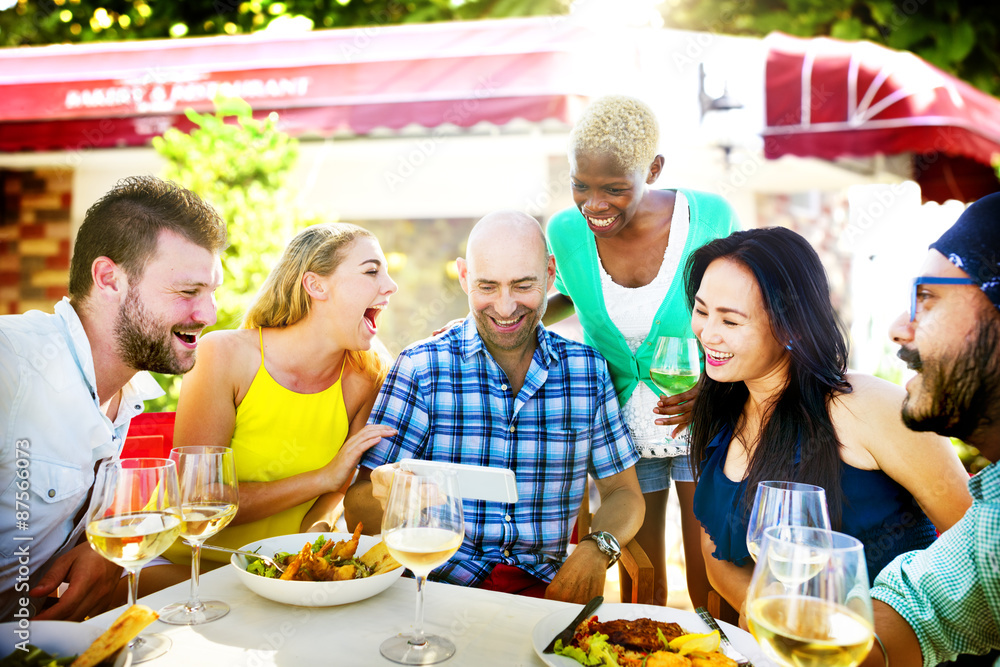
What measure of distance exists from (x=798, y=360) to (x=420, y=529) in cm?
115

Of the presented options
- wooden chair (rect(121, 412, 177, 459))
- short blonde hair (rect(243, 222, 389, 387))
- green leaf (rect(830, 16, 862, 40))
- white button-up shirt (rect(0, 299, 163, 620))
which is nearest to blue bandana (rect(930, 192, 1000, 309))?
short blonde hair (rect(243, 222, 389, 387))

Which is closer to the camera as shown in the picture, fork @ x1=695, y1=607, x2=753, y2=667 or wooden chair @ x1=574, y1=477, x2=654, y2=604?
fork @ x1=695, y1=607, x2=753, y2=667

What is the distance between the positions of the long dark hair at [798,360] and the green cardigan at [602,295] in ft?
2.23

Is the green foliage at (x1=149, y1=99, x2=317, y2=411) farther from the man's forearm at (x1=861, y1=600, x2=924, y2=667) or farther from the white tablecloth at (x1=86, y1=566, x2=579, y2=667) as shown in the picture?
the man's forearm at (x1=861, y1=600, x2=924, y2=667)

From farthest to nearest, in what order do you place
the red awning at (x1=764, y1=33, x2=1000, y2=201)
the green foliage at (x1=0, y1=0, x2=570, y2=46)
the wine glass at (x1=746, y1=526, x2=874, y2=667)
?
the green foliage at (x1=0, y1=0, x2=570, y2=46) < the red awning at (x1=764, y1=33, x2=1000, y2=201) < the wine glass at (x1=746, y1=526, x2=874, y2=667)

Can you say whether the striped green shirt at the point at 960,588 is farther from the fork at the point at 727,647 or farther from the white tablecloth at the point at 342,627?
the white tablecloth at the point at 342,627

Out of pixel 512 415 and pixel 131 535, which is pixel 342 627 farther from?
pixel 512 415

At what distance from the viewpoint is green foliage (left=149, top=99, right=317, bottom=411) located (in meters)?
3.85

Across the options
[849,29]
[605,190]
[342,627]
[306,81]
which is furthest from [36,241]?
[849,29]

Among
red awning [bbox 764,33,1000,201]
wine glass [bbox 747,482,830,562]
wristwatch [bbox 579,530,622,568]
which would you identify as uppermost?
red awning [bbox 764,33,1000,201]

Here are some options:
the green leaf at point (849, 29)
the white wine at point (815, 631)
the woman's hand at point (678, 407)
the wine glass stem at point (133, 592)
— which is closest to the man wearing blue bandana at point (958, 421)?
the white wine at point (815, 631)

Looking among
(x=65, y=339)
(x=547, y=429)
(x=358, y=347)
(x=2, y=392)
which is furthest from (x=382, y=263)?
(x=2, y=392)

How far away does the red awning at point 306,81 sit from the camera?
3734 mm

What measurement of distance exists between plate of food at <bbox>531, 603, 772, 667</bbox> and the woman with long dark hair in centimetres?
49
